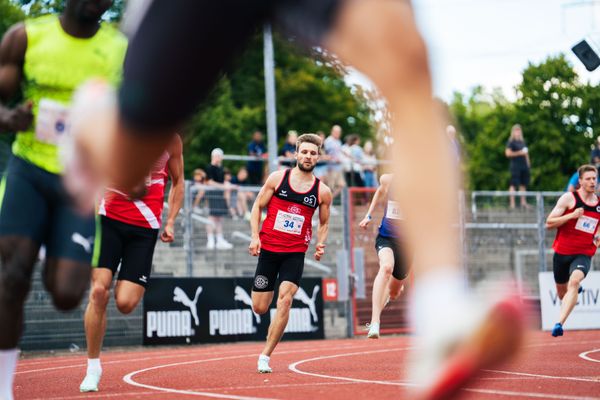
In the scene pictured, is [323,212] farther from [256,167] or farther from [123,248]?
[256,167]

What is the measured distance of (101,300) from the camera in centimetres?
800

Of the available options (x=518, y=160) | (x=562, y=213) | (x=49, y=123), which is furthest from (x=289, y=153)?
(x=49, y=123)

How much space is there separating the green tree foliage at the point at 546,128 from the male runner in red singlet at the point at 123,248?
53718 millimetres

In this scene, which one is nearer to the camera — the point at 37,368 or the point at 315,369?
the point at 315,369

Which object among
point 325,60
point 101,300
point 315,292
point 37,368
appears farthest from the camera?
point 315,292

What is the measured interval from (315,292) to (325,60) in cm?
1668

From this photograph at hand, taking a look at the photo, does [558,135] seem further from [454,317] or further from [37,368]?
[454,317]

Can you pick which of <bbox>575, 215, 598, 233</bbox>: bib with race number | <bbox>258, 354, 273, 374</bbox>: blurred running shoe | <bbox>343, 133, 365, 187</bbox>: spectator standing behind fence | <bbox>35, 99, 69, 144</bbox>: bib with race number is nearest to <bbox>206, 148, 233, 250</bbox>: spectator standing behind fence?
<bbox>343, 133, 365, 187</bbox>: spectator standing behind fence

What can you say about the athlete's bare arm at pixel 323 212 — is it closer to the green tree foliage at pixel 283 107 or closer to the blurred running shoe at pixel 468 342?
the blurred running shoe at pixel 468 342

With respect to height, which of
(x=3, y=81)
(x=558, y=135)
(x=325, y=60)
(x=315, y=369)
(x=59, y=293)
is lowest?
(x=315, y=369)

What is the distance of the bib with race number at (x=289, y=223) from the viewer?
1093cm

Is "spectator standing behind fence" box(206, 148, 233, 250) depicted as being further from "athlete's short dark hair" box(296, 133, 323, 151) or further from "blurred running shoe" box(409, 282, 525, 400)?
"blurred running shoe" box(409, 282, 525, 400)

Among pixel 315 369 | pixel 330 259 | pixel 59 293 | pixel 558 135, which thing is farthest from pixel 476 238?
pixel 558 135

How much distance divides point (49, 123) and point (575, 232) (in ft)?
33.7
